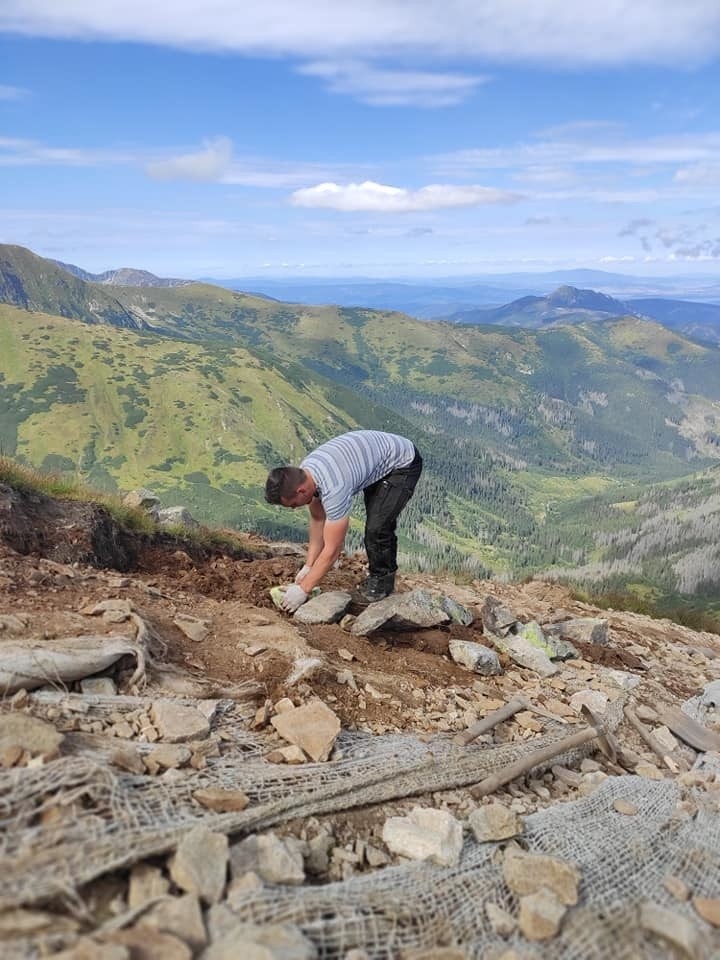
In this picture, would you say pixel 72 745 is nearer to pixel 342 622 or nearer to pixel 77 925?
pixel 77 925

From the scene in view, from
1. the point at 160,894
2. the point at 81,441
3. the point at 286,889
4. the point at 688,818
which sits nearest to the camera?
the point at 160,894

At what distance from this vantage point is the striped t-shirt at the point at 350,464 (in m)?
7.89

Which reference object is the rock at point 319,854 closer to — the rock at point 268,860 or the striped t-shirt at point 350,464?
the rock at point 268,860

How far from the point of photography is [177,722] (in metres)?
5.35

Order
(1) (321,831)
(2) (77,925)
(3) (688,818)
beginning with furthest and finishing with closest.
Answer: (3) (688,818) → (1) (321,831) → (2) (77,925)

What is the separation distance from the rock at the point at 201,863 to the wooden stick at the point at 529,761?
8.03ft

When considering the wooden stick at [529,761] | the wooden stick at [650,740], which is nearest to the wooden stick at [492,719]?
the wooden stick at [529,761]

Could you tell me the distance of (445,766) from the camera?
18.8 ft

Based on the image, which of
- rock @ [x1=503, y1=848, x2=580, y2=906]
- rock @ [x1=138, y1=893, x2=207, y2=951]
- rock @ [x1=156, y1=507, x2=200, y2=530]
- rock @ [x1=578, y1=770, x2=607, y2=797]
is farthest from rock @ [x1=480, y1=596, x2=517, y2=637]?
rock @ [x1=138, y1=893, x2=207, y2=951]

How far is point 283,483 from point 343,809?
3661 mm

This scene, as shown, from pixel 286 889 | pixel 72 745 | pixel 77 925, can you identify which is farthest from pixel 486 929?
pixel 72 745

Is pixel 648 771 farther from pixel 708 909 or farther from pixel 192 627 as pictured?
pixel 192 627

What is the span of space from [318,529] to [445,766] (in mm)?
3711

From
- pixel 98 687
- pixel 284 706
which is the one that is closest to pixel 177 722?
pixel 98 687
